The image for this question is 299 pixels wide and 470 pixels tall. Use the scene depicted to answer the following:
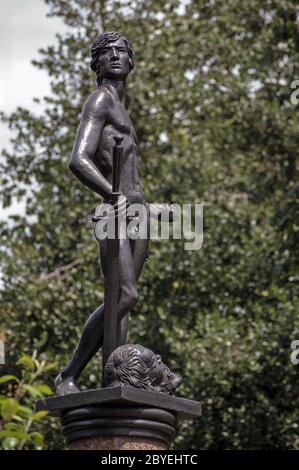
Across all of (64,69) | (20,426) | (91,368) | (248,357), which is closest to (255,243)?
(248,357)

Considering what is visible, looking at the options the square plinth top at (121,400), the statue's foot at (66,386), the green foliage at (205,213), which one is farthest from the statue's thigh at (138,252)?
the green foliage at (205,213)

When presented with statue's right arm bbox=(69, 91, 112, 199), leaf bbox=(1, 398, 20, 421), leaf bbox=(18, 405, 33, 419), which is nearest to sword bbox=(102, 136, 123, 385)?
statue's right arm bbox=(69, 91, 112, 199)

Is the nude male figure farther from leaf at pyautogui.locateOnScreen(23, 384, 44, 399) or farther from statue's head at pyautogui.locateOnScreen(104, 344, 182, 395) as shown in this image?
leaf at pyautogui.locateOnScreen(23, 384, 44, 399)

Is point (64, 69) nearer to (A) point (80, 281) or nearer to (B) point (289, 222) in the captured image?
(A) point (80, 281)

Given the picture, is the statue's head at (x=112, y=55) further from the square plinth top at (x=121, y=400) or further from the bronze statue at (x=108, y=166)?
the square plinth top at (x=121, y=400)

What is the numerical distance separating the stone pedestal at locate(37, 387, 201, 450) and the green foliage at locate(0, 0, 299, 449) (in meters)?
5.99

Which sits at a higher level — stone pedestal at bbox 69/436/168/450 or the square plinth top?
the square plinth top

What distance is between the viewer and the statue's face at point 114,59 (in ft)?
22.6

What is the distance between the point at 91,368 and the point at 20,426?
965 centimetres

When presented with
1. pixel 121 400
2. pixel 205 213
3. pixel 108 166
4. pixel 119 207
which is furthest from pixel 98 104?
pixel 205 213

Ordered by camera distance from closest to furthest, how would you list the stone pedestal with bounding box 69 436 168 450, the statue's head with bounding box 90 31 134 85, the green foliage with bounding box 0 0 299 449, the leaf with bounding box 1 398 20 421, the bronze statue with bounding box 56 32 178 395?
the leaf with bounding box 1 398 20 421
the stone pedestal with bounding box 69 436 168 450
the bronze statue with bounding box 56 32 178 395
the statue's head with bounding box 90 31 134 85
the green foliage with bounding box 0 0 299 449

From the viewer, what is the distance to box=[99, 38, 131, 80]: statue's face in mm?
6895

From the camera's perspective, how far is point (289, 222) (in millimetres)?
11586

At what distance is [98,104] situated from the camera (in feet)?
A: 22.2
